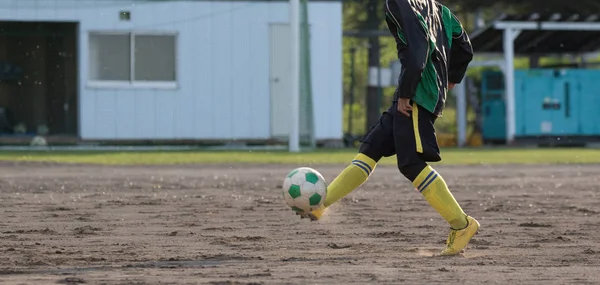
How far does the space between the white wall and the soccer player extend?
1839 cm

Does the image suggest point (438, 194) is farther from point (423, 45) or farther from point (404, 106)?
point (423, 45)

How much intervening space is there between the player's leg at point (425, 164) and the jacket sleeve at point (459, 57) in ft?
2.16

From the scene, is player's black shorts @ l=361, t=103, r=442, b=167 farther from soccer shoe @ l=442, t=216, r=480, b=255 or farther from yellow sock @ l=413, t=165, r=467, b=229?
soccer shoe @ l=442, t=216, r=480, b=255

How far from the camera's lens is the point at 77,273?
6383 mm

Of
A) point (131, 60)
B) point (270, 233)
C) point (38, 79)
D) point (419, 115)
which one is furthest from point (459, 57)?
point (38, 79)

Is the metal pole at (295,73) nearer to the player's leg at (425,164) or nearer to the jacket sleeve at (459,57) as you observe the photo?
the jacket sleeve at (459,57)

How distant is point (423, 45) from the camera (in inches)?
286

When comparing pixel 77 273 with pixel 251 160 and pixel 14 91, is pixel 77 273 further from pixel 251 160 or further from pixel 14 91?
pixel 14 91

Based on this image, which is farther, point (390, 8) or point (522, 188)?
point (522, 188)

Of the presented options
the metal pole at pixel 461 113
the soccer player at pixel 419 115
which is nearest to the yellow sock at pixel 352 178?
the soccer player at pixel 419 115

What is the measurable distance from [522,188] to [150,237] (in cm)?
651

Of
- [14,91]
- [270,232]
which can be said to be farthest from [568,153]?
[270,232]

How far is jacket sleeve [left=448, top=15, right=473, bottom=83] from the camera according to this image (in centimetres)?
797

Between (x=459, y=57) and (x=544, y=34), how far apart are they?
2184 cm
